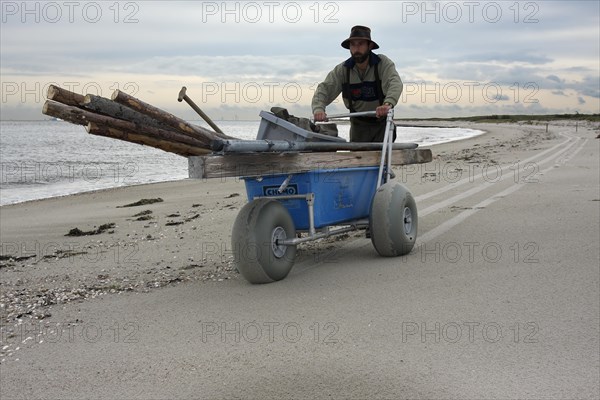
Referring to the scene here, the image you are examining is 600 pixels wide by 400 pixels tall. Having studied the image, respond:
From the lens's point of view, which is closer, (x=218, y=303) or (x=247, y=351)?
(x=247, y=351)

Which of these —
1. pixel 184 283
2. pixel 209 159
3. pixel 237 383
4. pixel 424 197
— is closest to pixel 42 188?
pixel 424 197

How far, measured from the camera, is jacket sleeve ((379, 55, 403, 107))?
7.19 m

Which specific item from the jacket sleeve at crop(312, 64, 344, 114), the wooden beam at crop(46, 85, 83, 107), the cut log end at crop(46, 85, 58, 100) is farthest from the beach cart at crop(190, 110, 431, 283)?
the cut log end at crop(46, 85, 58, 100)

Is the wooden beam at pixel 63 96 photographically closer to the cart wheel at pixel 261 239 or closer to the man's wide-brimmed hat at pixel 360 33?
the cart wheel at pixel 261 239

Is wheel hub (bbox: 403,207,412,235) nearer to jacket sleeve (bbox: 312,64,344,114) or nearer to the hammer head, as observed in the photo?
jacket sleeve (bbox: 312,64,344,114)

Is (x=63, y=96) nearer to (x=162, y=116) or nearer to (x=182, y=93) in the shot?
(x=162, y=116)

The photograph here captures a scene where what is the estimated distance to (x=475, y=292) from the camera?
17.8ft

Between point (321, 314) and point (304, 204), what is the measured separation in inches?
55.5

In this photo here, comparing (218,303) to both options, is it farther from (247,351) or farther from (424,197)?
(424,197)

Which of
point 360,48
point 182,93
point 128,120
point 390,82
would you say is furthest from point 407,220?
point 128,120

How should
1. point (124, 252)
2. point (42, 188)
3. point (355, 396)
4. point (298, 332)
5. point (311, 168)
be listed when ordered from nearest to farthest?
point (355, 396)
point (298, 332)
point (311, 168)
point (124, 252)
point (42, 188)

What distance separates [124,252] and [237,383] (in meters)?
4.35

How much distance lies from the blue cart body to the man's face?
1356 millimetres

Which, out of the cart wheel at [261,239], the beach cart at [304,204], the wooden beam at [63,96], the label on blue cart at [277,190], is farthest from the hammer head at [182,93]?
the wooden beam at [63,96]
